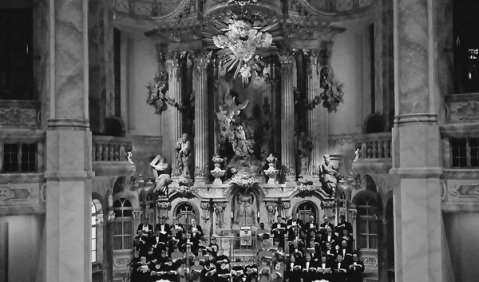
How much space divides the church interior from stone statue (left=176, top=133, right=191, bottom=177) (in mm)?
75

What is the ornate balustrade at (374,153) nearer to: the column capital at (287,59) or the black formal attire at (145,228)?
the black formal attire at (145,228)

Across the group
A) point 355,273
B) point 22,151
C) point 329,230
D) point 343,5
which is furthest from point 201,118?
point 355,273

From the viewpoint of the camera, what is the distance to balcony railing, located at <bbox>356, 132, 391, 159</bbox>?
14945 millimetres

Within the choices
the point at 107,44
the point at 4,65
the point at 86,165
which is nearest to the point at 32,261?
the point at 86,165

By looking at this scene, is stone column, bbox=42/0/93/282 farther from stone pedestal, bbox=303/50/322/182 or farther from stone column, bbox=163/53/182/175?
stone pedestal, bbox=303/50/322/182

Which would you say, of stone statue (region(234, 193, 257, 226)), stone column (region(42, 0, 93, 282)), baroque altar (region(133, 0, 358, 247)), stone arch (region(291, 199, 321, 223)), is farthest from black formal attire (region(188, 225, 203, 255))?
stone arch (region(291, 199, 321, 223))

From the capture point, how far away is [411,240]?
527 inches

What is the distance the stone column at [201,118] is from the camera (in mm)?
22391

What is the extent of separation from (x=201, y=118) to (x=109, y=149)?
6.97 meters

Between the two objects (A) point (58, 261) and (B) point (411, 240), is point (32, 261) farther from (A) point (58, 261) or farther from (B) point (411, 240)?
(B) point (411, 240)

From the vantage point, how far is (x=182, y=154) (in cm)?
2242

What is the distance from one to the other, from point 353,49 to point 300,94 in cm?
261

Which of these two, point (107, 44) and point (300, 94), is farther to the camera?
point (300, 94)

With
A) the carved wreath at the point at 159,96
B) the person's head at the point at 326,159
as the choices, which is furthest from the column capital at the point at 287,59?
the carved wreath at the point at 159,96
